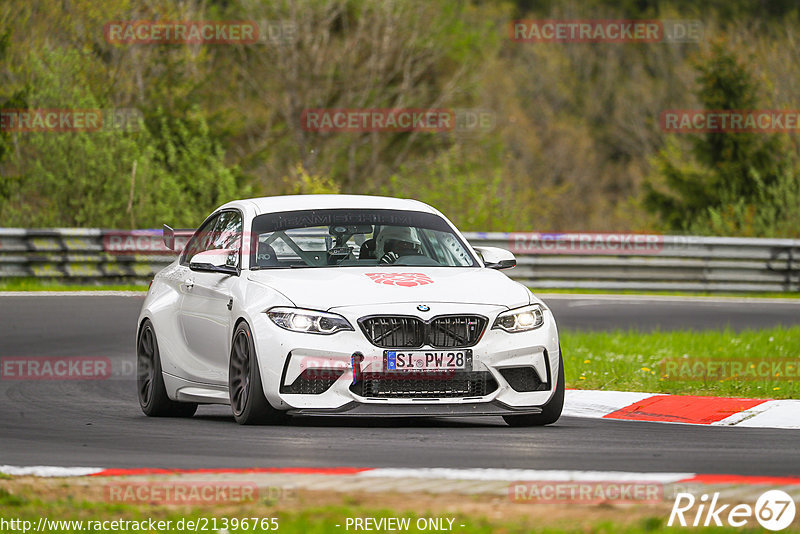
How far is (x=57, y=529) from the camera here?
20.7 feet

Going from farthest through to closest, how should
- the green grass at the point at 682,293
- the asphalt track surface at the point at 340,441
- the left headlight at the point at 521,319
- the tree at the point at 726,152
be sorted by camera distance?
1. the tree at the point at 726,152
2. the green grass at the point at 682,293
3. the left headlight at the point at 521,319
4. the asphalt track surface at the point at 340,441

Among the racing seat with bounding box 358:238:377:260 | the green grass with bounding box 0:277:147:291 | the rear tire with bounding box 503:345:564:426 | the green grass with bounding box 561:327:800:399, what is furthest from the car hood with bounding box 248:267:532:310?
the green grass with bounding box 0:277:147:291

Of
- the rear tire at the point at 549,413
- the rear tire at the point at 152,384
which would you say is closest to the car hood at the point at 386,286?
the rear tire at the point at 549,413

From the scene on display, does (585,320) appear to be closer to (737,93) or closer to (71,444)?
(71,444)

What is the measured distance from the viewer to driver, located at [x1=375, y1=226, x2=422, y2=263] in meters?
10.9

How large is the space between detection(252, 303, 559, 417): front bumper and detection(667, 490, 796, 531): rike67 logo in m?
3.11

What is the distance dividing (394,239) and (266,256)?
0.93 meters

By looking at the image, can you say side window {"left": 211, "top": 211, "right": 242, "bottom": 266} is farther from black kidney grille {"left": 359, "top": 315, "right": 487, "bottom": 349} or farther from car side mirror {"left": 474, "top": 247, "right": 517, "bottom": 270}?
car side mirror {"left": 474, "top": 247, "right": 517, "bottom": 270}

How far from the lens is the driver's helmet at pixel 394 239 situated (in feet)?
36.0

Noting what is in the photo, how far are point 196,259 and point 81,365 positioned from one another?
205 inches

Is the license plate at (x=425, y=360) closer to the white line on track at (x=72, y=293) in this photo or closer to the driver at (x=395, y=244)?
the driver at (x=395, y=244)

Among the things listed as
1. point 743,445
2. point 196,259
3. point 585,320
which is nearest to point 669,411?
point 743,445

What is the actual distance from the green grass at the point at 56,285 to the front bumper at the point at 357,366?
1449cm

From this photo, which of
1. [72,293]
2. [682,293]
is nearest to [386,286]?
[72,293]
